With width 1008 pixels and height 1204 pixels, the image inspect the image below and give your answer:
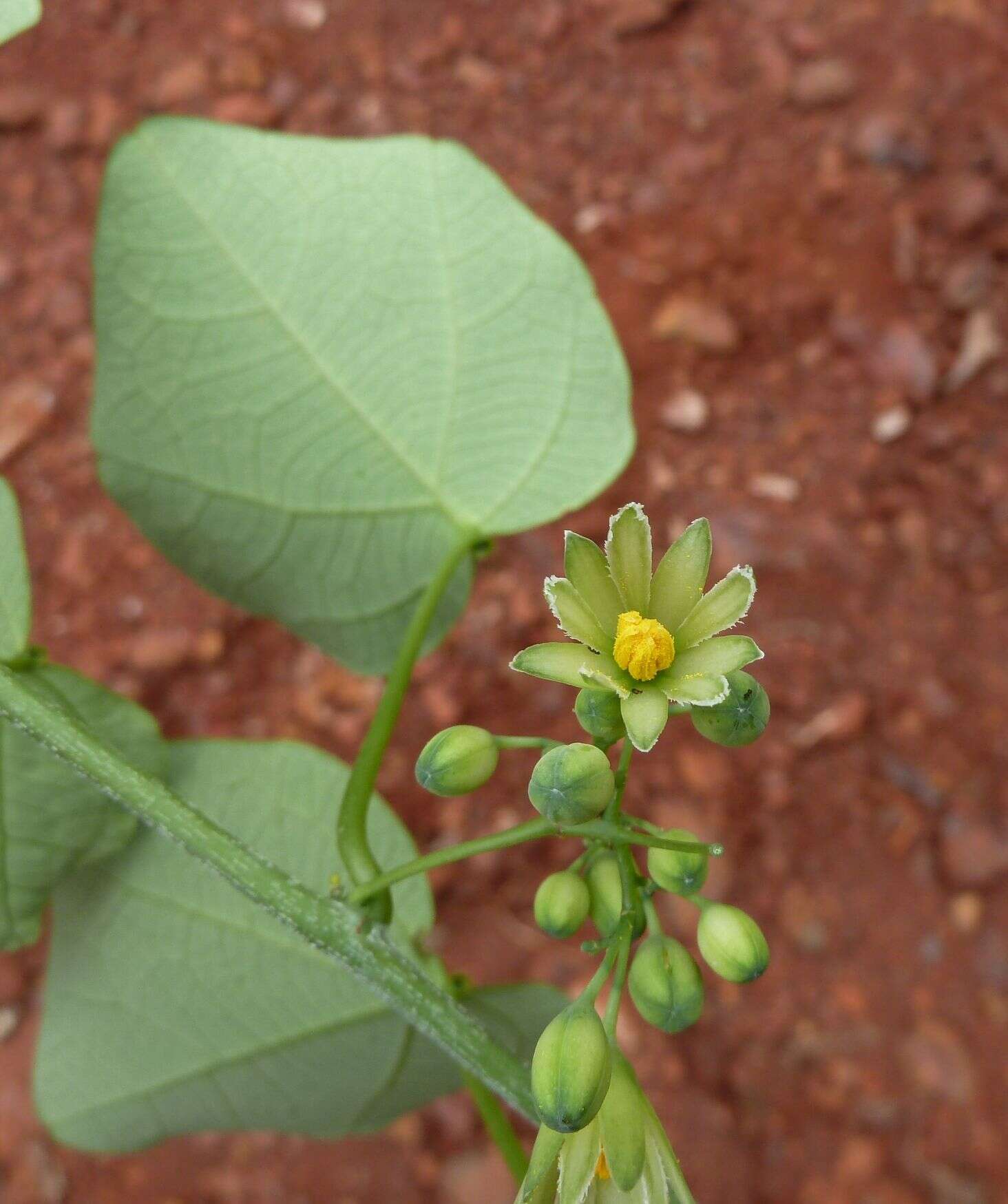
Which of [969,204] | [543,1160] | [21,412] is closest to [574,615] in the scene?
[543,1160]

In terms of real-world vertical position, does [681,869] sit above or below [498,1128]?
above

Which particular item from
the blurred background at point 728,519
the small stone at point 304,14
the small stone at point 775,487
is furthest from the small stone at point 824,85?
the small stone at point 304,14

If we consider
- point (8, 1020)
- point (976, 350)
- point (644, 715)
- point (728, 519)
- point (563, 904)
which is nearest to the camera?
point (644, 715)

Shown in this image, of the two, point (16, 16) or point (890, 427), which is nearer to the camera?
point (16, 16)

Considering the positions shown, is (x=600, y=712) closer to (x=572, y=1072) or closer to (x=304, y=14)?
(x=572, y=1072)

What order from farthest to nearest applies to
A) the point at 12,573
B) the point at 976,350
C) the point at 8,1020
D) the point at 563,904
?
the point at 976,350
the point at 8,1020
the point at 12,573
the point at 563,904

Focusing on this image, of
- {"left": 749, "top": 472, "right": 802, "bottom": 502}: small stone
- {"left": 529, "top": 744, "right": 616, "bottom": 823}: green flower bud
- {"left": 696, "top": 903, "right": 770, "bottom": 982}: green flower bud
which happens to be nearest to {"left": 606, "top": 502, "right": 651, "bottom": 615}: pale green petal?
{"left": 529, "top": 744, "right": 616, "bottom": 823}: green flower bud

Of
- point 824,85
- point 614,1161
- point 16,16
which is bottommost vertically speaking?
point 824,85
